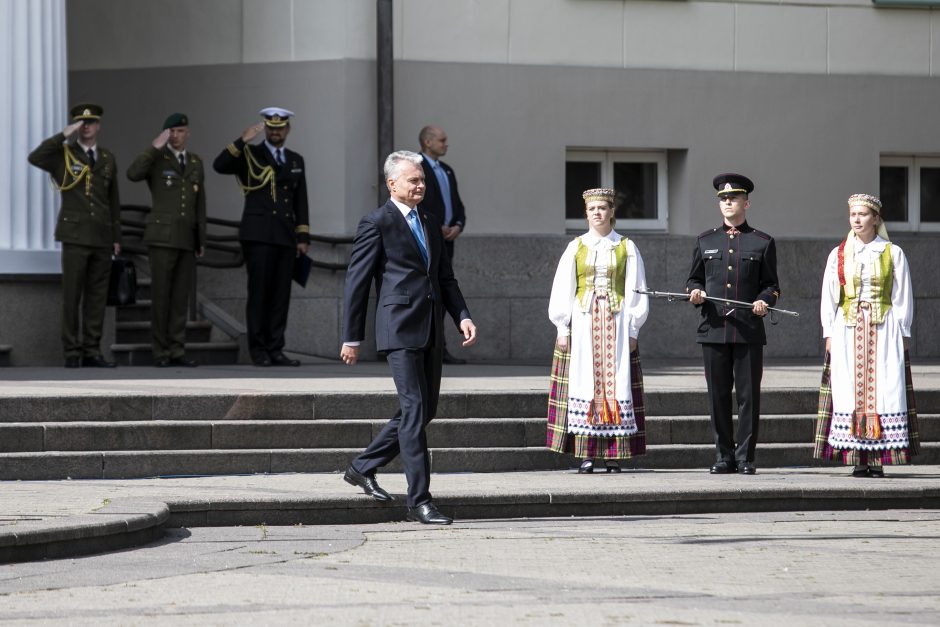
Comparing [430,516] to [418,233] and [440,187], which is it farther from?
[440,187]

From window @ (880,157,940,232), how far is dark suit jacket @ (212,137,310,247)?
21.9 ft

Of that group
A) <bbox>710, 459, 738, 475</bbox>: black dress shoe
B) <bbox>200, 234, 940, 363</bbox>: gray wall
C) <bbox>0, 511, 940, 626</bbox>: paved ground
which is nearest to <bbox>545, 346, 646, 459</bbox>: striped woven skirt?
<bbox>710, 459, 738, 475</bbox>: black dress shoe

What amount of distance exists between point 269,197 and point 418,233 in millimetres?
5991

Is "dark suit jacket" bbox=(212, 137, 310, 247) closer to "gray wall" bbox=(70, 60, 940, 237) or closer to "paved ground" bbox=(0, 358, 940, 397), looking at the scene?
"paved ground" bbox=(0, 358, 940, 397)

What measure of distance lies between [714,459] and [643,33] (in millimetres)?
6944

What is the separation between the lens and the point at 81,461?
10.8m

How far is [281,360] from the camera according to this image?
15.1 m

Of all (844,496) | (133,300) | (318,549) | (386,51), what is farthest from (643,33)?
(318,549)

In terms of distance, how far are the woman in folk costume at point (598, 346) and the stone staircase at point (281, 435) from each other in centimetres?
47

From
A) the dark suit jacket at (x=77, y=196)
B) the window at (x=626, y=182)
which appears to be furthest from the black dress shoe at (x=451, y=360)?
the dark suit jacket at (x=77, y=196)

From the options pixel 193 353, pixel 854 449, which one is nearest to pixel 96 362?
pixel 193 353

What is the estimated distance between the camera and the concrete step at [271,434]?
35.7 feet

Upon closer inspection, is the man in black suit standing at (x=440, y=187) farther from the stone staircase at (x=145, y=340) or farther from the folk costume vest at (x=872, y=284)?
the folk costume vest at (x=872, y=284)

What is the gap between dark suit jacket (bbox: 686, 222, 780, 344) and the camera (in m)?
11.3
